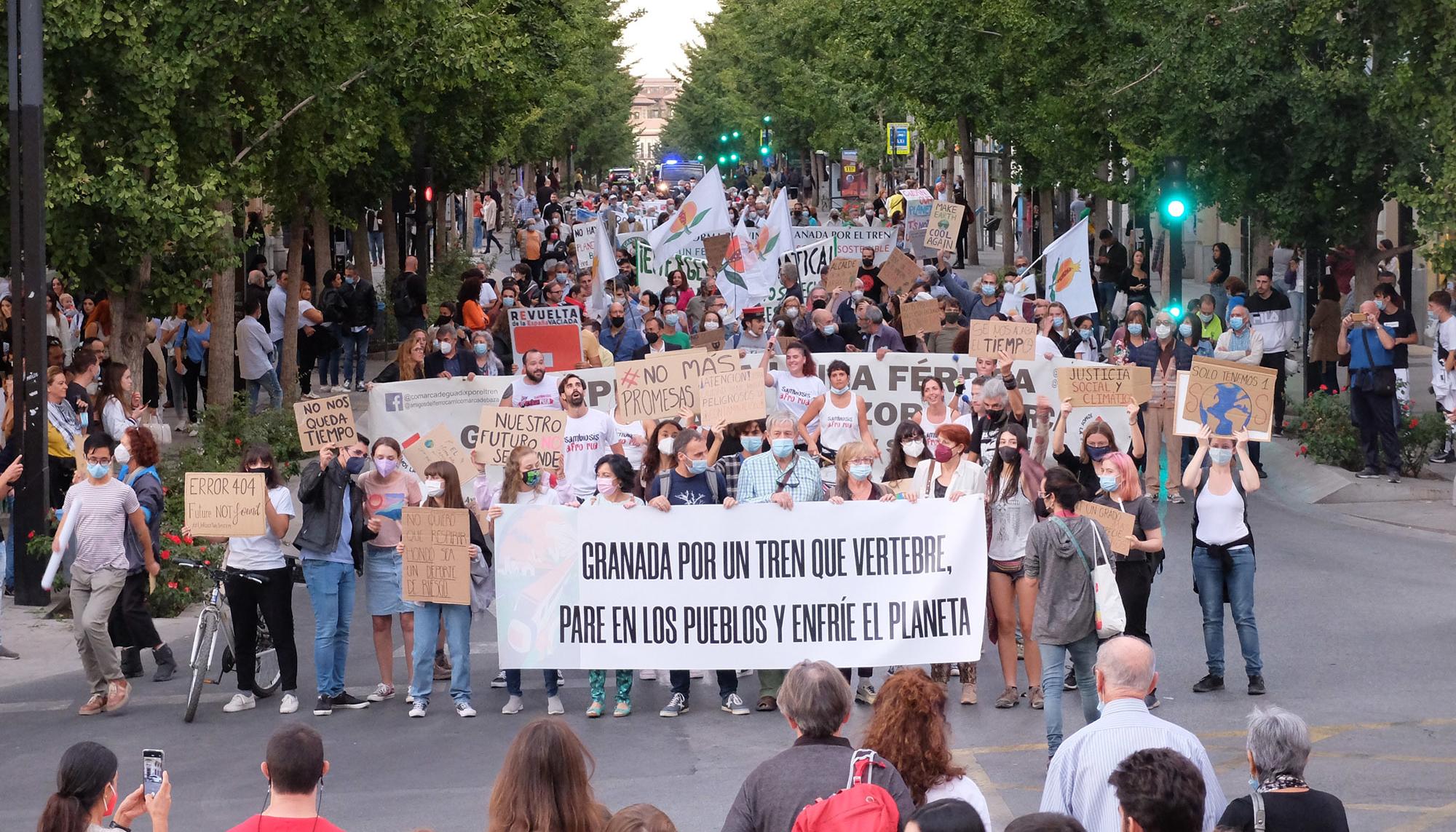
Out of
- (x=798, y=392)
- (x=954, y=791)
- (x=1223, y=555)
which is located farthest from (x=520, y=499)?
(x=954, y=791)

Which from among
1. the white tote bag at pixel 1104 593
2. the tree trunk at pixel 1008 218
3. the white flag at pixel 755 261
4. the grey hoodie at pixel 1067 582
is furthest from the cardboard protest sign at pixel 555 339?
the tree trunk at pixel 1008 218

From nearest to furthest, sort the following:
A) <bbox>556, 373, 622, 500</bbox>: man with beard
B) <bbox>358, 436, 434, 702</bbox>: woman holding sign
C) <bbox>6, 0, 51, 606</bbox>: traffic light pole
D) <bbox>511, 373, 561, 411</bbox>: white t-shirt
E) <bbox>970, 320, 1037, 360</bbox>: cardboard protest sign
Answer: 1. <bbox>358, 436, 434, 702</bbox>: woman holding sign
2. <bbox>556, 373, 622, 500</bbox>: man with beard
3. <bbox>6, 0, 51, 606</bbox>: traffic light pole
4. <bbox>511, 373, 561, 411</bbox>: white t-shirt
5. <bbox>970, 320, 1037, 360</bbox>: cardboard protest sign

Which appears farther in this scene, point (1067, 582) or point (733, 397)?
point (733, 397)

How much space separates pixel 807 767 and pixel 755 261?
20.6 m

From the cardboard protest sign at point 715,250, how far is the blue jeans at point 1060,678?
17.1 m

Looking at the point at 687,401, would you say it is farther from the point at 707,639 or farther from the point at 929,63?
the point at 929,63

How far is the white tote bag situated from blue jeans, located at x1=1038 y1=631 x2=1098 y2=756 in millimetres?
157

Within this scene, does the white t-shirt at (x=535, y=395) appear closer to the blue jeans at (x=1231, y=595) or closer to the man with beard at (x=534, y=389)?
the man with beard at (x=534, y=389)

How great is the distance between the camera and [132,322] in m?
17.4

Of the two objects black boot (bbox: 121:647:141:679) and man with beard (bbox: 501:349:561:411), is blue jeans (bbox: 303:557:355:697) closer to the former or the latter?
black boot (bbox: 121:647:141:679)

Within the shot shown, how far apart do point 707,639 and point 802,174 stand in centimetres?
8330

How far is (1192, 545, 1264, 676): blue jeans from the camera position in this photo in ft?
35.4

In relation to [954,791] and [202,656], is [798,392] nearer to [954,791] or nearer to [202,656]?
[202,656]

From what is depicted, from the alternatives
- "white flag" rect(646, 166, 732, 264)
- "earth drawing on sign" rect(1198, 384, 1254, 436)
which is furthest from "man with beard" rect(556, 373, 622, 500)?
"white flag" rect(646, 166, 732, 264)
